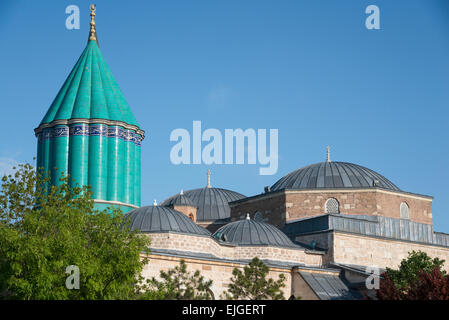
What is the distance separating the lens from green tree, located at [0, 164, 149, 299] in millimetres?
17000

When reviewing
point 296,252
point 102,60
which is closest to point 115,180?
point 102,60

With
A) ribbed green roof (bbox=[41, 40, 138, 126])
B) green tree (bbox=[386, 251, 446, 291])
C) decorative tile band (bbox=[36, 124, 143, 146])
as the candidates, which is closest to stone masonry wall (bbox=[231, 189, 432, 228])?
green tree (bbox=[386, 251, 446, 291])

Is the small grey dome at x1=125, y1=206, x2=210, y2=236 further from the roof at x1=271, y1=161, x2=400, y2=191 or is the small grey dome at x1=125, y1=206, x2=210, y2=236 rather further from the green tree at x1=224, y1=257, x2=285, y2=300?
the roof at x1=271, y1=161, x2=400, y2=191

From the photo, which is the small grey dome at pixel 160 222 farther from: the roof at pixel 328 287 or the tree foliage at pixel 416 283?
the tree foliage at pixel 416 283

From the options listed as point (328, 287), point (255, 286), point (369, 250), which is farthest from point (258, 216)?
point (255, 286)

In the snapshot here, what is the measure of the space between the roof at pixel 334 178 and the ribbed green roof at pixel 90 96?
28.4 feet

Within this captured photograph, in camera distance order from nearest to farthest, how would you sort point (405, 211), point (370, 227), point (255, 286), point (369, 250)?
point (255, 286), point (369, 250), point (370, 227), point (405, 211)

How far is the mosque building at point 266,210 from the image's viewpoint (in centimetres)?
2711

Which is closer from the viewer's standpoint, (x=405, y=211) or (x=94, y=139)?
(x=405, y=211)

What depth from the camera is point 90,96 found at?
1357 inches

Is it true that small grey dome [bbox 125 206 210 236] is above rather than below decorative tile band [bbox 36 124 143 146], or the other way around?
below

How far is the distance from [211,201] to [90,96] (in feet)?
33.5

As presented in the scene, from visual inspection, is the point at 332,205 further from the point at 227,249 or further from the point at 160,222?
the point at 160,222

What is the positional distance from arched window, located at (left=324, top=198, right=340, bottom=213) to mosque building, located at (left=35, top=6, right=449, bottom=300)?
1.8 inches
